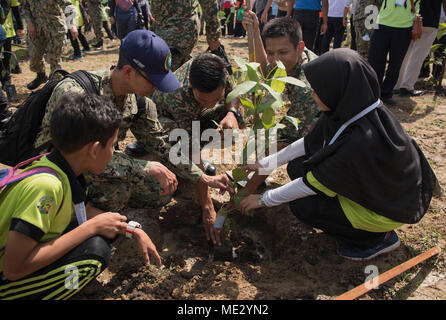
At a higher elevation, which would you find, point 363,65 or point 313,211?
point 363,65

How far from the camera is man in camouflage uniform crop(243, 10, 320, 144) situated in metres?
2.68

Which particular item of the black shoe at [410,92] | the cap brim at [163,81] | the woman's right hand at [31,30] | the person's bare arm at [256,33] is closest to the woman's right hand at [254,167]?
the cap brim at [163,81]

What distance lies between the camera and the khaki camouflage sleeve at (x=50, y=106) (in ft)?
6.41

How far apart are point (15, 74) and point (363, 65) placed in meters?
6.57

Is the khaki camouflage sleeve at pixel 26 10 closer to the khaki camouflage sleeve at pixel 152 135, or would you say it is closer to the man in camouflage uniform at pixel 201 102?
the man in camouflage uniform at pixel 201 102

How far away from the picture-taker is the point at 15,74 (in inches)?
250

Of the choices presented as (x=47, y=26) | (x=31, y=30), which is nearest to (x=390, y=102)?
(x=47, y=26)

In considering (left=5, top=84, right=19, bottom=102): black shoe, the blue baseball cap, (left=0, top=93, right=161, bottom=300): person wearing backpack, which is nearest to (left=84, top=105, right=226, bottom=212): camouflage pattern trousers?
(left=0, top=93, right=161, bottom=300): person wearing backpack

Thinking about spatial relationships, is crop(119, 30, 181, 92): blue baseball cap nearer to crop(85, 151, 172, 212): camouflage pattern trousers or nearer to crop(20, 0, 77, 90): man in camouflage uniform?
crop(85, 151, 172, 212): camouflage pattern trousers

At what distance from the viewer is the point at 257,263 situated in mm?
2420

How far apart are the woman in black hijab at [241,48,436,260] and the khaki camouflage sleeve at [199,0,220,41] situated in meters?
2.68

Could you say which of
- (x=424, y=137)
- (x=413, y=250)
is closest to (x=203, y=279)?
(x=413, y=250)
